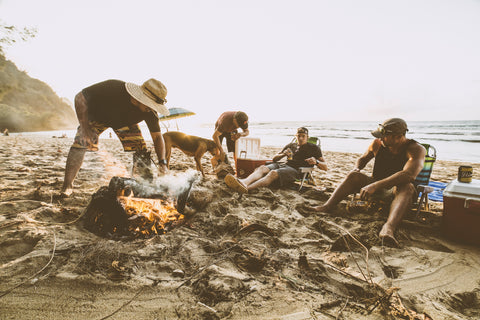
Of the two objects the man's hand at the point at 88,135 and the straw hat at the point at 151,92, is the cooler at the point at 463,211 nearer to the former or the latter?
the straw hat at the point at 151,92

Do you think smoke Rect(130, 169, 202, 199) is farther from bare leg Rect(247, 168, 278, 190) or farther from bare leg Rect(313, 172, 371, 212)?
bare leg Rect(313, 172, 371, 212)

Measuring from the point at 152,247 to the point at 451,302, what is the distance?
256 centimetres

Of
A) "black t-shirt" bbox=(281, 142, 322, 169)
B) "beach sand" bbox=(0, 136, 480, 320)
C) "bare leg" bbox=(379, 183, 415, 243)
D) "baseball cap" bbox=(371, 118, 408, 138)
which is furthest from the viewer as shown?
"black t-shirt" bbox=(281, 142, 322, 169)

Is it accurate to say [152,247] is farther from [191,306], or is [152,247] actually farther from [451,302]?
[451,302]

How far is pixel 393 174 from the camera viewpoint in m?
3.12

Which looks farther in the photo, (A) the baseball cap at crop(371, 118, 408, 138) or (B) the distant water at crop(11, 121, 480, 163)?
(B) the distant water at crop(11, 121, 480, 163)

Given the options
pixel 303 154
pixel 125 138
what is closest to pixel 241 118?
pixel 303 154

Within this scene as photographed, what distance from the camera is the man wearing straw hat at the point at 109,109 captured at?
10.1 ft

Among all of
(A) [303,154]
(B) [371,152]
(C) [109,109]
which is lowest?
(A) [303,154]

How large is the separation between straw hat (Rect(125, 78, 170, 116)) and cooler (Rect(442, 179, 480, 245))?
3765 mm

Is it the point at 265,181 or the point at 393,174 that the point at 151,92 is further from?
the point at 393,174

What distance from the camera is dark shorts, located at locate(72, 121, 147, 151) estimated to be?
10.8ft

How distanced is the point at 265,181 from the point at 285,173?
0.50 meters

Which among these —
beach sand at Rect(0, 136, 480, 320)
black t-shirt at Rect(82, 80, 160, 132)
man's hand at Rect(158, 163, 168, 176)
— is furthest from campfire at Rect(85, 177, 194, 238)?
black t-shirt at Rect(82, 80, 160, 132)
